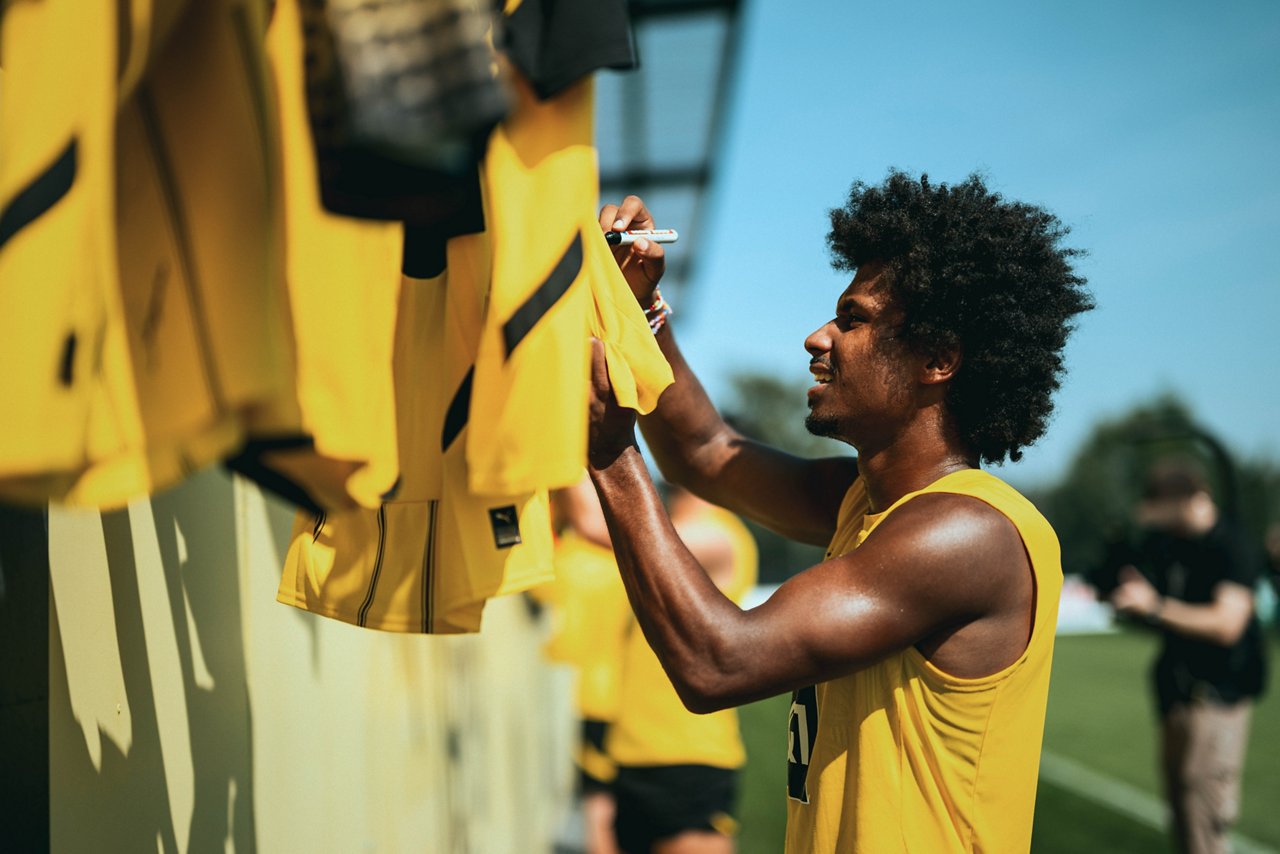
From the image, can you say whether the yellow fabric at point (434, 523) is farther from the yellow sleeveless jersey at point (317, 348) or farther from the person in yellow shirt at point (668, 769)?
the person in yellow shirt at point (668, 769)

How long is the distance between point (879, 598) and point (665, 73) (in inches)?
196

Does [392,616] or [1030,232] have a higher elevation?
[1030,232]

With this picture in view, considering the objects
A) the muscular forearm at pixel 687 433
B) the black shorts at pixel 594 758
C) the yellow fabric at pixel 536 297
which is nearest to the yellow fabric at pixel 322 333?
the yellow fabric at pixel 536 297

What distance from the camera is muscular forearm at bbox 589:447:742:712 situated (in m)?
1.63

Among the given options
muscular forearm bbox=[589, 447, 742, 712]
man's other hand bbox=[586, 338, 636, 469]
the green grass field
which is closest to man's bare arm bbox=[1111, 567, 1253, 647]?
the green grass field

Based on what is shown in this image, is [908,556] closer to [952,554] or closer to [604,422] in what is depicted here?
[952,554]

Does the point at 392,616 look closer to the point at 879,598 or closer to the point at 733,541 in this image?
the point at 879,598

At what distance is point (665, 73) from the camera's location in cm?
605

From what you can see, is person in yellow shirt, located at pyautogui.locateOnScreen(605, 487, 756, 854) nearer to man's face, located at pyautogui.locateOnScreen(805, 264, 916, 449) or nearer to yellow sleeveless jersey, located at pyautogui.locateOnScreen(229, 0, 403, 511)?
man's face, located at pyautogui.locateOnScreen(805, 264, 916, 449)

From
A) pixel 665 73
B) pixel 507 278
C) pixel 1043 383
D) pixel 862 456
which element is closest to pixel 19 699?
pixel 507 278

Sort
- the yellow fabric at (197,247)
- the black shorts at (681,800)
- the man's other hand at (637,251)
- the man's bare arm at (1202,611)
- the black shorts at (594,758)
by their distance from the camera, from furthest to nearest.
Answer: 1. the black shorts at (594,758)
2. the man's bare arm at (1202,611)
3. the black shorts at (681,800)
4. the man's other hand at (637,251)
5. the yellow fabric at (197,247)

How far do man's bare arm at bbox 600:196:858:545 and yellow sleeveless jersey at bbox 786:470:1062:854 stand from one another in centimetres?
55

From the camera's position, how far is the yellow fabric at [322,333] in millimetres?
951

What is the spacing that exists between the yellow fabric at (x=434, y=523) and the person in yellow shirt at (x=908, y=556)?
24 cm
